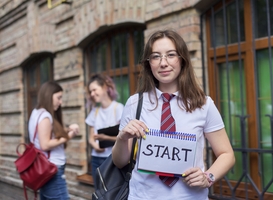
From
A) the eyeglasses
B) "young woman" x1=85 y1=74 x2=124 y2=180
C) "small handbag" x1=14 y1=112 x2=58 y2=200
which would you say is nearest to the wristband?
the eyeglasses

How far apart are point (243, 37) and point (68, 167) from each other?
4.11 meters

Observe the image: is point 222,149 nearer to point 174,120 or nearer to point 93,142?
point 174,120

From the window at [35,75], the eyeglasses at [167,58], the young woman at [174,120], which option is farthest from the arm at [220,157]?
the window at [35,75]

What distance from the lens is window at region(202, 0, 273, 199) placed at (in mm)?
4645

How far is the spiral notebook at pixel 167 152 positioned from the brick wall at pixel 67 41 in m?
2.99

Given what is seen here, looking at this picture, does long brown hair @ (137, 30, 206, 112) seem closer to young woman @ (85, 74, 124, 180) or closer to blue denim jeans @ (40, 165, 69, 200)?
blue denim jeans @ (40, 165, 69, 200)

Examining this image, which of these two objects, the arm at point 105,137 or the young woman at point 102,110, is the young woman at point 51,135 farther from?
the young woman at point 102,110

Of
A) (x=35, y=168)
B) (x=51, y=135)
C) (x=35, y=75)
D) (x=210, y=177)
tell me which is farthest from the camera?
(x=35, y=75)

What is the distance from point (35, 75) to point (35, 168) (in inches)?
228

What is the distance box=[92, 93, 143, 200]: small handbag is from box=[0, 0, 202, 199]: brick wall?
9.17ft

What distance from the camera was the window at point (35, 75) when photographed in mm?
→ 9029

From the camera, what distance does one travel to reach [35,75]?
31.7ft

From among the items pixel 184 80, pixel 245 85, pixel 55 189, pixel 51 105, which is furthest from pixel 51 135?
pixel 184 80

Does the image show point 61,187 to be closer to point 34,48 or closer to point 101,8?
point 101,8
